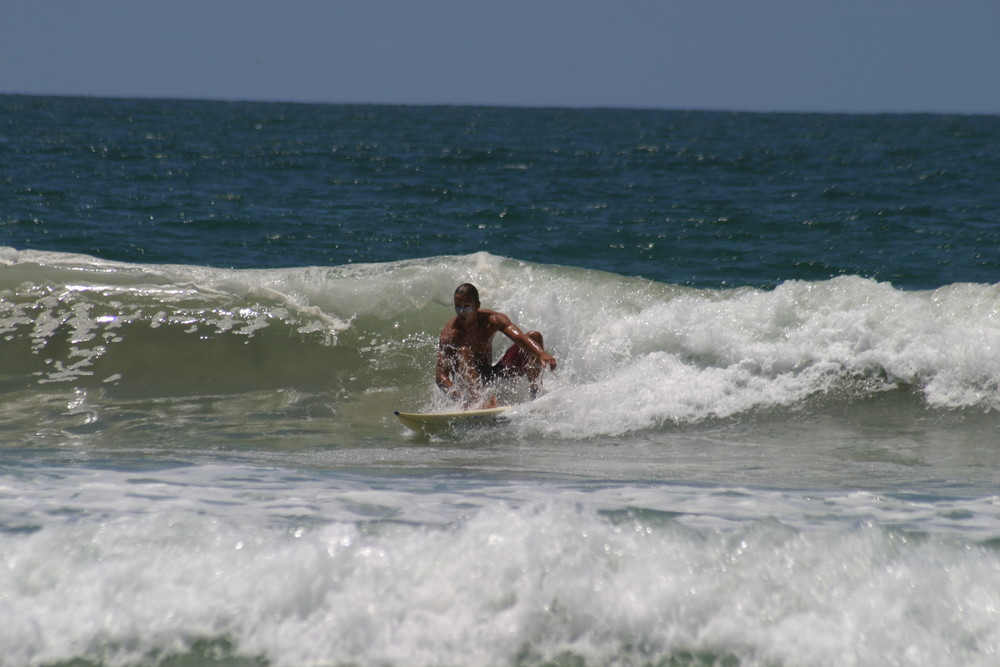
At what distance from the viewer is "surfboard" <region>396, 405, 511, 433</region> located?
6922 millimetres

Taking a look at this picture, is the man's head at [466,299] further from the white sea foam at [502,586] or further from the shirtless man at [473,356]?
the white sea foam at [502,586]

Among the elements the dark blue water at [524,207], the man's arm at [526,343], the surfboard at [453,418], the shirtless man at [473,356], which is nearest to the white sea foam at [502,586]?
the surfboard at [453,418]

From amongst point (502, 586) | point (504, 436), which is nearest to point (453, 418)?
point (504, 436)

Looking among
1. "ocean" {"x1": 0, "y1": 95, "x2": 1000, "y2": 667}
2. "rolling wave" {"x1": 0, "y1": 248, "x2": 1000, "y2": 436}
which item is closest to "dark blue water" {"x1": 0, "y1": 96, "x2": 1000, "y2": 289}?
"ocean" {"x1": 0, "y1": 95, "x2": 1000, "y2": 667}

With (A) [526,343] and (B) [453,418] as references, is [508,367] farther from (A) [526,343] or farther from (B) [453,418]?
(B) [453,418]

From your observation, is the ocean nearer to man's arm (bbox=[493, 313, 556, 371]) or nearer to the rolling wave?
the rolling wave

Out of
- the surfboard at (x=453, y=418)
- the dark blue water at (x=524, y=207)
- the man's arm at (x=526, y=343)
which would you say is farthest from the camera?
the dark blue water at (x=524, y=207)

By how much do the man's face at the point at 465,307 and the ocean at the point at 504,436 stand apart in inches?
24.1

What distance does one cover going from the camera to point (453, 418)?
6.95 m

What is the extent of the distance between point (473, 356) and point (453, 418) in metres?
0.89

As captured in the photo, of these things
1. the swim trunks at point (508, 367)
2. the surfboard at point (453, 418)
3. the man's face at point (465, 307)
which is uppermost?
the man's face at point (465, 307)

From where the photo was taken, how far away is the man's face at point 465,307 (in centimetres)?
759

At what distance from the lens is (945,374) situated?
320 inches

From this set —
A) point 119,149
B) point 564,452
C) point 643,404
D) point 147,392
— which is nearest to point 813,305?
point 643,404
